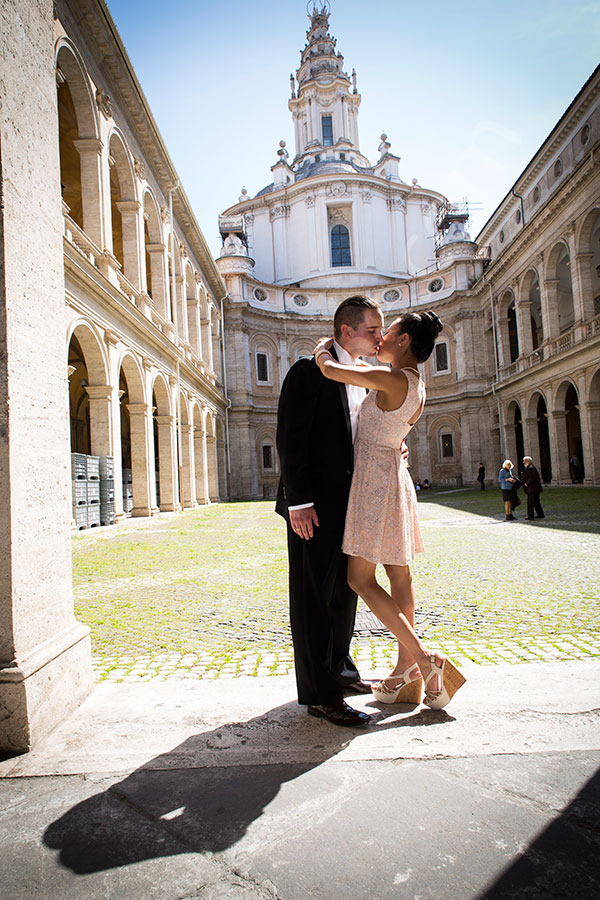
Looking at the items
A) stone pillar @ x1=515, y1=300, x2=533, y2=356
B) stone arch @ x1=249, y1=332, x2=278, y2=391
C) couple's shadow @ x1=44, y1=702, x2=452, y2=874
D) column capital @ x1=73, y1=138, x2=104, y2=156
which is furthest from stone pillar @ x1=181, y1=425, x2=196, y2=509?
couple's shadow @ x1=44, y1=702, x2=452, y2=874

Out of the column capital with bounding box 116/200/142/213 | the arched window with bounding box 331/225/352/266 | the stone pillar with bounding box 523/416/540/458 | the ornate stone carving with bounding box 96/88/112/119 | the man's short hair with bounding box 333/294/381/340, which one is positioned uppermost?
the arched window with bounding box 331/225/352/266

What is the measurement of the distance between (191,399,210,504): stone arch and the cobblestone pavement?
1794cm

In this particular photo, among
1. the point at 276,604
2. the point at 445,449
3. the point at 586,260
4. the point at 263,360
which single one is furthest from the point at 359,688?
the point at 263,360

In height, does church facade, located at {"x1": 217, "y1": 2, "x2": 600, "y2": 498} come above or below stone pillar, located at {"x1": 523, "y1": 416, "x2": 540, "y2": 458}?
above

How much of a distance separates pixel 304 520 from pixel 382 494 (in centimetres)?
42

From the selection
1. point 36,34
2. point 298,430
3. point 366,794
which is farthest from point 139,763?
point 36,34

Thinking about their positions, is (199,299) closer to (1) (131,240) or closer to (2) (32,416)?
(1) (131,240)

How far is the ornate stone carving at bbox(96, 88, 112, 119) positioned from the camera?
16.0 meters

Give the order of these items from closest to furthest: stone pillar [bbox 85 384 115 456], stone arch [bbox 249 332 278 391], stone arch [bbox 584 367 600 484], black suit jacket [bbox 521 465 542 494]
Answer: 1. black suit jacket [bbox 521 465 542 494]
2. stone pillar [bbox 85 384 115 456]
3. stone arch [bbox 584 367 600 484]
4. stone arch [bbox 249 332 278 391]

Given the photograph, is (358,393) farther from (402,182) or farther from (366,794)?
(402,182)

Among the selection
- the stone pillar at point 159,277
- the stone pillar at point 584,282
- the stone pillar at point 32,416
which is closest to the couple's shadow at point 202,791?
the stone pillar at point 32,416

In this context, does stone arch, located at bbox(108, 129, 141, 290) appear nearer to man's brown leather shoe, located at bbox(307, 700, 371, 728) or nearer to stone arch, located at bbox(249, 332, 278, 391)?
man's brown leather shoe, located at bbox(307, 700, 371, 728)

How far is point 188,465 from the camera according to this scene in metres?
26.2

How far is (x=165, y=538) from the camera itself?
12.9 metres
